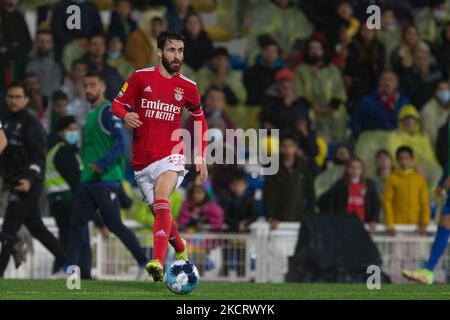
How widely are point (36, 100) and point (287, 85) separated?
3.43 meters

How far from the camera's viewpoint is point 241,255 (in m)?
17.8

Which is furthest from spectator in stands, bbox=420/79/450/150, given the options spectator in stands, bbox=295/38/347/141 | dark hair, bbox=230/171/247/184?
dark hair, bbox=230/171/247/184

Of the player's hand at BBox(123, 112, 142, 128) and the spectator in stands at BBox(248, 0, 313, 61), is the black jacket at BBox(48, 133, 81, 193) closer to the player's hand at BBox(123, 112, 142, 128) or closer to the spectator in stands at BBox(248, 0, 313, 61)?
the player's hand at BBox(123, 112, 142, 128)

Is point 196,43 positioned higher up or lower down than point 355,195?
higher up

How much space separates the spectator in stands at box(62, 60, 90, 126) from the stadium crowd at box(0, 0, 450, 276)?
2cm

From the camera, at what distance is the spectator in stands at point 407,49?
2148 cm

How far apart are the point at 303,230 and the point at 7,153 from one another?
11.4 ft

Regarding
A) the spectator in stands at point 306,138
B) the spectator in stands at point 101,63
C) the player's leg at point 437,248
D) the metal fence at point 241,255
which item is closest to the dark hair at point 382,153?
the spectator in stands at point 306,138

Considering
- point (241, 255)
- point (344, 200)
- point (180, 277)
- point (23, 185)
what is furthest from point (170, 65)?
point (344, 200)

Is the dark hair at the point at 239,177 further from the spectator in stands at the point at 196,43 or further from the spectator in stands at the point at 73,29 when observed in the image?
the spectator in stands at the point at 73,29

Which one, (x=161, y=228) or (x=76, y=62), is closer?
(x=161, y=228)

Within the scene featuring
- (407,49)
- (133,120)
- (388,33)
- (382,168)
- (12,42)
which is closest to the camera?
(133,120)

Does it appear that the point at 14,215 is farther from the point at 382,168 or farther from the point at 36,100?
the point at 382,168
